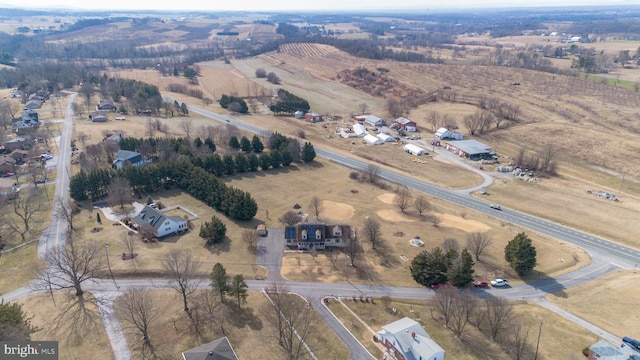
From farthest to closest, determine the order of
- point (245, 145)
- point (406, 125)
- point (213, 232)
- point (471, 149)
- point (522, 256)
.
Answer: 1. point (406, 125)
2. point (471, 149)
3. point (245, 145)
4. point (213, 232)
5. point (522, 256)

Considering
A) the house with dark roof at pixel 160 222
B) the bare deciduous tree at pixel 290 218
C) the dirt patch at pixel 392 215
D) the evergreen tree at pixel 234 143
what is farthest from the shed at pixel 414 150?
the house with dark roof at pixel 160 222

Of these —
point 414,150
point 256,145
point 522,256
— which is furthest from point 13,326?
point 414,150

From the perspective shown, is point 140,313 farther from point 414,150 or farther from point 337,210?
point 414,150

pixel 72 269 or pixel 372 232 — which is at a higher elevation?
pixel 72 269

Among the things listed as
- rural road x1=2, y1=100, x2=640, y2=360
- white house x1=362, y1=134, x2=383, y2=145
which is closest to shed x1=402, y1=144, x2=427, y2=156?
white house x1=362, y1=134, x2=383, y2=145

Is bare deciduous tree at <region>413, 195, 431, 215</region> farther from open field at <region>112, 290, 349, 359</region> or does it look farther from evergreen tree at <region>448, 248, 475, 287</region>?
open field at <region>112, 290, 349, 359</region>

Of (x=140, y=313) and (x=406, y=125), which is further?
(x=406, y=125)

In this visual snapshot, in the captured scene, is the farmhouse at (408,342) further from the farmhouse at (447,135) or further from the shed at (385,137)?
the farmhouse at (447,135)
